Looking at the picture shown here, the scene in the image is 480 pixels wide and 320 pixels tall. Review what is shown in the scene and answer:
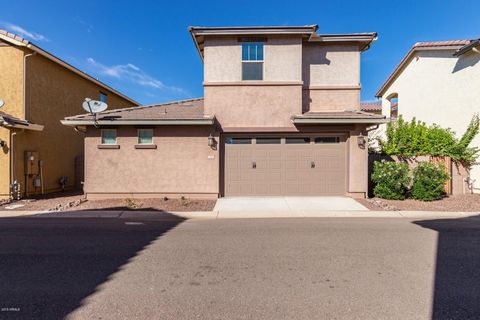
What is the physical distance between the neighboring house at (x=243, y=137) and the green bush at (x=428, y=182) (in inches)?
77.4

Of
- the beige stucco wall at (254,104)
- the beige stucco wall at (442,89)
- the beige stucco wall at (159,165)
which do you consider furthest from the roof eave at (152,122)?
the beige stucco wall at (442,89)

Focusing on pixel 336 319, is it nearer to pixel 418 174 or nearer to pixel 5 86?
pixel 418 174

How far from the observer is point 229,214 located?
830 cm

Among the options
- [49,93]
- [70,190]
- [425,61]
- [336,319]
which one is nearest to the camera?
[336,319]

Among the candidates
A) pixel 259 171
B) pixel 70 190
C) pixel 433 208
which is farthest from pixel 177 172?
pixel 433 208

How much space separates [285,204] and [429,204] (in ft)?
18.0

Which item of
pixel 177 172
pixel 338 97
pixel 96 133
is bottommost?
pixel 177 172

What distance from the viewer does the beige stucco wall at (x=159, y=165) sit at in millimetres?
10578

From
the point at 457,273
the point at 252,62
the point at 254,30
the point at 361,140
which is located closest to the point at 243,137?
the point at 252,62

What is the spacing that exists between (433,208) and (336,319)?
838 cm

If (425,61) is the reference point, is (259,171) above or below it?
below

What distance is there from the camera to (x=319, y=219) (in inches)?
301

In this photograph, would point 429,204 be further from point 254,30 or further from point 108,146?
point 108,146

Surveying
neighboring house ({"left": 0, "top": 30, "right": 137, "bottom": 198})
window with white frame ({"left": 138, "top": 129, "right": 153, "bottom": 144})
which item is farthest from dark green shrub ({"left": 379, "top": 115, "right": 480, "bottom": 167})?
neighboring house ({"left": 0, "top": 30, "right": 137, "bottom": 198})
